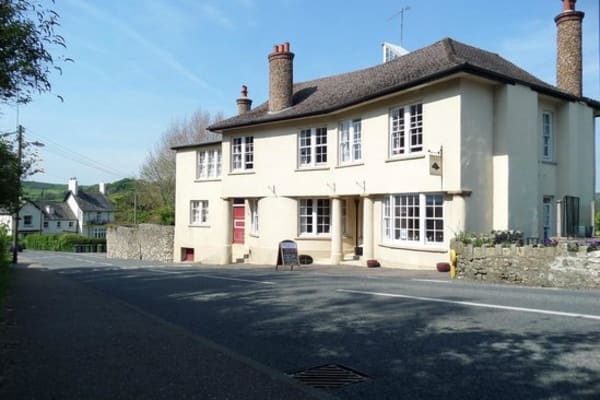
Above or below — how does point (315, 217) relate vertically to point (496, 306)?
above

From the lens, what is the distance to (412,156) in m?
17.8

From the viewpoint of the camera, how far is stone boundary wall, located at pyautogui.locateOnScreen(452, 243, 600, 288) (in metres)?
12.3

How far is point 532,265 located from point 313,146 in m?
12.2

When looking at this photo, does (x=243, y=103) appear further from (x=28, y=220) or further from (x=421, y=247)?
(x=28, y=220)

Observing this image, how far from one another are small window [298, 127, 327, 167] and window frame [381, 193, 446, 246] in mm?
4543

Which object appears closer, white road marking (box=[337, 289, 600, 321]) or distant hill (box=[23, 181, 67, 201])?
white road marking (box=[337, 289, 600, 321])

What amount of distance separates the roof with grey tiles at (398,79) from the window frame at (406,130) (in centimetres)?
103

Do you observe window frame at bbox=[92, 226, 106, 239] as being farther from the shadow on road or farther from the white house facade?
the shadow on road

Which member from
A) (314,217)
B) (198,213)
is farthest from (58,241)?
(314,217)

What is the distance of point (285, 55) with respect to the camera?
82.8ft

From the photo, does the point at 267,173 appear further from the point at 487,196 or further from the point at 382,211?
the point at 487,196

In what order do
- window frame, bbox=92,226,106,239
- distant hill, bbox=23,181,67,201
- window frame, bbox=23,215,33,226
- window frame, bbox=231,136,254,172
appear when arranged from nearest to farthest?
window frame, bbox=231,136,254,172 < window frame, bbox=23,215,33,226 < window frame, bbox=92,226,106,239 < distant hill, bbox=23,181,67,201

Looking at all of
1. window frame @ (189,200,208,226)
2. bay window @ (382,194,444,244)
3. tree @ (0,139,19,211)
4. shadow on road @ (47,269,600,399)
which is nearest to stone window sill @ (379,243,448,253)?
bay window @ (382,194,444,244)

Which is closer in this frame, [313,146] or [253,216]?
[313,146]
